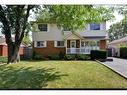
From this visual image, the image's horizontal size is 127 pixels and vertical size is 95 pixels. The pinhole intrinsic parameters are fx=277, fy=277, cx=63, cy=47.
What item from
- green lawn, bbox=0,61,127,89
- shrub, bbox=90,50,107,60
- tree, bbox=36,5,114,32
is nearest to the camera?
green lawn, bbox=0,61,127,89

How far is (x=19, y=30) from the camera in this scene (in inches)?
858

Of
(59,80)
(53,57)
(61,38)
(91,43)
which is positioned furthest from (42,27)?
(59,80)

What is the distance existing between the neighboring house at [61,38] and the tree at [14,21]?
37.9 feet

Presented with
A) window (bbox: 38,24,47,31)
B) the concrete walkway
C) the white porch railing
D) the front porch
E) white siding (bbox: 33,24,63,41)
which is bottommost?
the concrete walkway

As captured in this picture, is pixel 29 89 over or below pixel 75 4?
below

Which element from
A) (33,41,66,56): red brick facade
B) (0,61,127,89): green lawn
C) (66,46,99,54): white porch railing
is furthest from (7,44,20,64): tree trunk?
(66,46,99,54): white porch railing

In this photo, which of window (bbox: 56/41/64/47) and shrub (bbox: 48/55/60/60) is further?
window (bbox: 56/41/64/47)

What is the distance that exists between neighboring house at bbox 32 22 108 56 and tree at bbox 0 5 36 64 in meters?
11.5

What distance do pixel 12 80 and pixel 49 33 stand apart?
20.4 meters

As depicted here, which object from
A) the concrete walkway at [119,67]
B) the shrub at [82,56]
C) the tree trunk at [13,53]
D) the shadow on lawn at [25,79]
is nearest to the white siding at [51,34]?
the shrub at [82,56]

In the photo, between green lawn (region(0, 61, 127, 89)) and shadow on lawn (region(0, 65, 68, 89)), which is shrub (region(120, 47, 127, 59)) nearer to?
green lawn (region(0, 61, 127, 89))

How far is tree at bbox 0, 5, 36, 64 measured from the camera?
65.7 feet
